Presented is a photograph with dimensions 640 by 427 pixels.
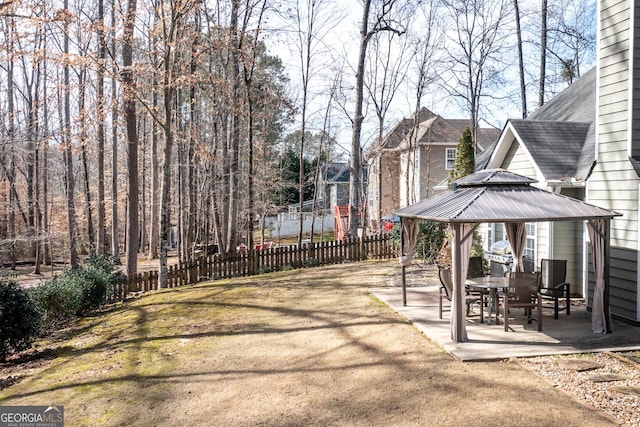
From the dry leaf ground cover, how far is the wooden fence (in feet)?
12.8

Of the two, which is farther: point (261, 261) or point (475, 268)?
point (261, 261)

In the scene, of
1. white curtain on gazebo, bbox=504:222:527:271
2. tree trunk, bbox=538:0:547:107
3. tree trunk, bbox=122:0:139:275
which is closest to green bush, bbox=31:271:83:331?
tree trunk, bbox=122:0:139:275

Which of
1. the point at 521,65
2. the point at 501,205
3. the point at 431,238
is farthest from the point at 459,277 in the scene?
the point at 521,65

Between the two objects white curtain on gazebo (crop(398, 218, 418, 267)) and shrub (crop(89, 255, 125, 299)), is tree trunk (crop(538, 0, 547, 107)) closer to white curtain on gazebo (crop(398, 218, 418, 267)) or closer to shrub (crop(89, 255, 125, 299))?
white curtain on gazebo (crop(398, 218, 418, 267))

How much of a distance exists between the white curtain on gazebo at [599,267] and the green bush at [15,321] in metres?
9.88

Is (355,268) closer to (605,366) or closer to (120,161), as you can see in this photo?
(605,366)

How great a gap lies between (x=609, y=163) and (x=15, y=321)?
36.9 feet

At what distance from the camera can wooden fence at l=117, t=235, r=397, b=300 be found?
48.6 feet

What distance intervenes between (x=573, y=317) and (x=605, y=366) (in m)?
2.78

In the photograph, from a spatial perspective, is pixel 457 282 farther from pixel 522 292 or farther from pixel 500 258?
pixel 500 258

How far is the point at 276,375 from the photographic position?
6418mm

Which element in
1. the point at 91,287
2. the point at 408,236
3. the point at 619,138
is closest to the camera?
the point at 619,138

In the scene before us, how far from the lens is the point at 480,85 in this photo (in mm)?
26734

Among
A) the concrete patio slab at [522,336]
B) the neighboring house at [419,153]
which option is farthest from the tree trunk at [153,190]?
the concrete patio slab at [522,336]
